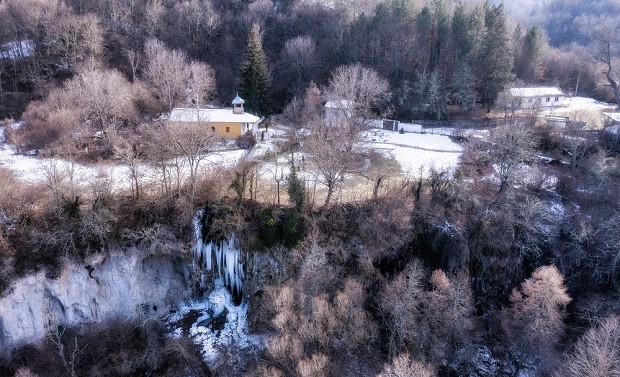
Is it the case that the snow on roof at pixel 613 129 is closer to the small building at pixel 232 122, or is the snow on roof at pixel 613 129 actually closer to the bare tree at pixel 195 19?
the small building at pixel 232 122

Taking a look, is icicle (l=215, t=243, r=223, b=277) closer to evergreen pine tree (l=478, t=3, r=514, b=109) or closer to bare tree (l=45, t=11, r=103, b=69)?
bare tree (l=45, t=11, r=103, b=69)

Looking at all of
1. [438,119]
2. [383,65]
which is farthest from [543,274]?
[383,65]

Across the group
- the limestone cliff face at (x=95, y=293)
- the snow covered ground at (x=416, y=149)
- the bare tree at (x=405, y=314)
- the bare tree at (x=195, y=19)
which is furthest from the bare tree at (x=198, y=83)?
the bare tree at (x=405, y=314)

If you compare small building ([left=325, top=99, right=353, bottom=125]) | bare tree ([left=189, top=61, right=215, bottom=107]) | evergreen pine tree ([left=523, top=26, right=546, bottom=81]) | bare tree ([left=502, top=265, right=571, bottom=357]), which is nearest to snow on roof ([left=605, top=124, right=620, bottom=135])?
evergreen pine tree ([left=523, top=26, right=546, bottom=81])

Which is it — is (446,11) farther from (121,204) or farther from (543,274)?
(121,204)

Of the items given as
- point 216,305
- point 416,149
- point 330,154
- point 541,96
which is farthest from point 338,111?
point 541,96

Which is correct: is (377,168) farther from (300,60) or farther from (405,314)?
(300,60)
